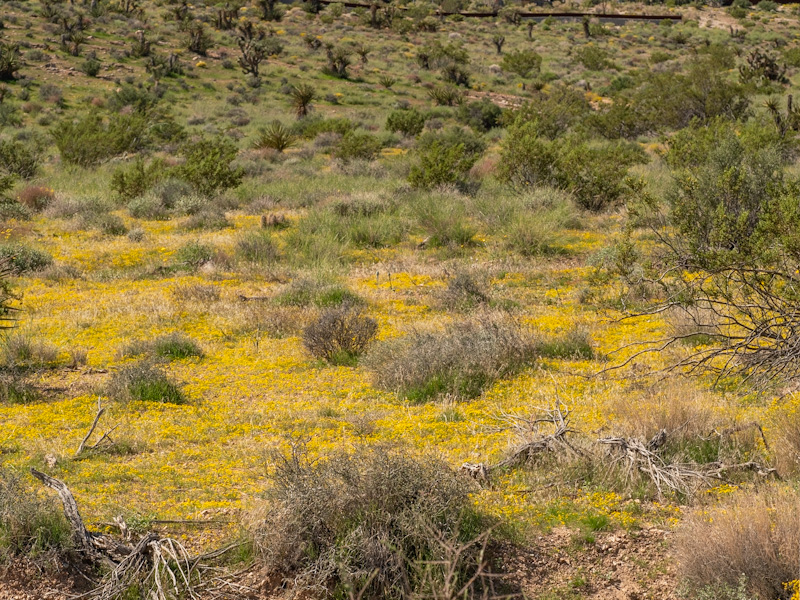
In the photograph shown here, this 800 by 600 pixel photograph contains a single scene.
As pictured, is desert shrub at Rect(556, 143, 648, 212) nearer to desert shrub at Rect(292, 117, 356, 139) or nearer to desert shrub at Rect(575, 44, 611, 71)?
desert shrub at Rect(292, 117, 356, 139)

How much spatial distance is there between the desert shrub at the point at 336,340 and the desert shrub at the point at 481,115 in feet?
80.9

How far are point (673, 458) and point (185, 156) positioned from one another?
783 inches

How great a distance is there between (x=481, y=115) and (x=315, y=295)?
24217 millimetres

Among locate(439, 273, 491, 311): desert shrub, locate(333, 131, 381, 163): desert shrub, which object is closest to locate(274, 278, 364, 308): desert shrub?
locate(439, 273, 491, 311): desert shrub

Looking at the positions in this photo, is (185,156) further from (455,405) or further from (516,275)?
(455,405)

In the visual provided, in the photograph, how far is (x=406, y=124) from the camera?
29250 mm

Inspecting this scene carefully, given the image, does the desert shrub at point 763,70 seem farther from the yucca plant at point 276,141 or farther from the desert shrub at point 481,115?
the yucca plant at point 276,141

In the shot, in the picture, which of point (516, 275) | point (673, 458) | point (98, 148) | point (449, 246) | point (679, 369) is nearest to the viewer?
point (673, 458)

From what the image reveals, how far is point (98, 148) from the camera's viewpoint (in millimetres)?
22297

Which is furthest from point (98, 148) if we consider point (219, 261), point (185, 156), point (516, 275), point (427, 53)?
point (427, 53)

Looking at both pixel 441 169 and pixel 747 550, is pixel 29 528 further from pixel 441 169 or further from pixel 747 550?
pixel 441 169

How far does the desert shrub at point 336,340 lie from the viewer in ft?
27.6

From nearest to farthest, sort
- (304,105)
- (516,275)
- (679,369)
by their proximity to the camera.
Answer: (679,369) → (516,275) → (304,105)

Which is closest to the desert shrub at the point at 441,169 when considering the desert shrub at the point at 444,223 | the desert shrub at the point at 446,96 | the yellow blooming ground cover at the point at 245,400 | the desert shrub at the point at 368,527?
the desert shrub at the point at 444,223
